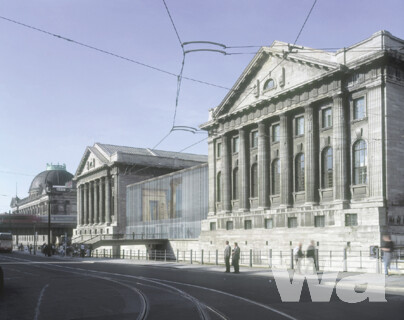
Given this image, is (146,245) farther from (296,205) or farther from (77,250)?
(296,205)

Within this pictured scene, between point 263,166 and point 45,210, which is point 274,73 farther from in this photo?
point 45,210

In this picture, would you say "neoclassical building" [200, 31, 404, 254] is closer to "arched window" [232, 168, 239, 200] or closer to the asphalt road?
"arched window" [232, 168, 239, 200]

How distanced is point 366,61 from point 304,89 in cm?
630

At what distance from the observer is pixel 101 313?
1321cm

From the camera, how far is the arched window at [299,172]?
41.1 m

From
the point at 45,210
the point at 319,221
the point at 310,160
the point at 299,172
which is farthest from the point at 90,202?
the point at 319,221

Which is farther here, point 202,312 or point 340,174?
point 340,174

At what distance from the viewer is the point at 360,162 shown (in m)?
36.0

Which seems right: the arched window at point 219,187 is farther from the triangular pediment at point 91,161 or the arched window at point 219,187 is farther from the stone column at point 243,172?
the triangular pediment at point 91,161

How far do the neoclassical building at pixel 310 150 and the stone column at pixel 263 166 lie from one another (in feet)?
0.26

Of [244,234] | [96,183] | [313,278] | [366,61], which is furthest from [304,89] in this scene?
[96,183]

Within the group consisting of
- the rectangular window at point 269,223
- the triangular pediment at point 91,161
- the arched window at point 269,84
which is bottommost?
the rectangular window at point 269,223

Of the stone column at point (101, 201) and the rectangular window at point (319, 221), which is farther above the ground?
the stone column at point (101, 201)

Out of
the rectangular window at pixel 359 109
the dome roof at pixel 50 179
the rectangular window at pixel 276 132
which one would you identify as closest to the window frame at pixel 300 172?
the rectangular window at pixel 276 132
